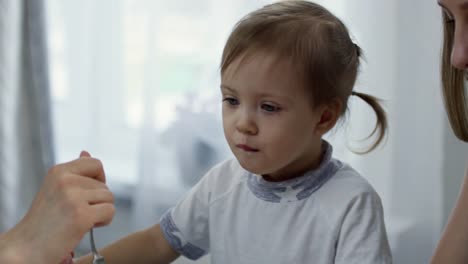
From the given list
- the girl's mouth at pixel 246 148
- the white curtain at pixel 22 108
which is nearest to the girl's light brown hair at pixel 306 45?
the girl's mouth at pixel 246 148

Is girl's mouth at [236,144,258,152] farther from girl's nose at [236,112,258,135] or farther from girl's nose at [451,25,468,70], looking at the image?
girl's nose at [451,25,468,70]

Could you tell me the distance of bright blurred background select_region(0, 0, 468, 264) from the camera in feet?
5.78

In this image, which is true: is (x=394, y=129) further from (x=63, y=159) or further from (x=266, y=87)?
(x=63, y=159)

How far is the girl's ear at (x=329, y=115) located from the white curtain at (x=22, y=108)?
1456 mm

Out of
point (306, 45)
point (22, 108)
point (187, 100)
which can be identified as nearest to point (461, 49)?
point (306, 45)

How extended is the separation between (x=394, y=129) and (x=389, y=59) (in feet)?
0.55

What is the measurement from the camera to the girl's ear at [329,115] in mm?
1148

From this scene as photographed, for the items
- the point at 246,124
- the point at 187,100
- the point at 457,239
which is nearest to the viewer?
the point at 246,124

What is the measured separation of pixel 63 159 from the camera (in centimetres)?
253

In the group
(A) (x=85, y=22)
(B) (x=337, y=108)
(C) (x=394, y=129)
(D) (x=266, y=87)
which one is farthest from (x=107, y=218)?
(A) (x=85, y=22)

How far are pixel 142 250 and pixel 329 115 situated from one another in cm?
38

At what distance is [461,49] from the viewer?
0.96 meters

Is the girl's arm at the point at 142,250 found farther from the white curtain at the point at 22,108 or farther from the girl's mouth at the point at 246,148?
the white curtain at the point at 22,108

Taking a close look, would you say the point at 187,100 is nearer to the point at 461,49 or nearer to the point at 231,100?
the point at 231,100
